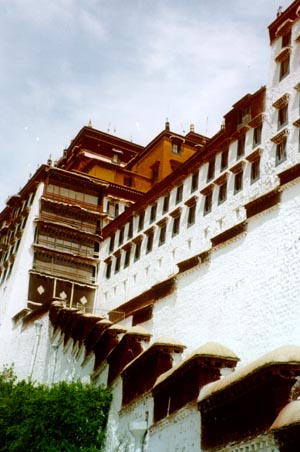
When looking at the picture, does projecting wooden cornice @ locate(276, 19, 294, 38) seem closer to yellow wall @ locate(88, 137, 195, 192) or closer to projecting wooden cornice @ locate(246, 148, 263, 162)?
projecting wooden cornice @ locate(246, 148, 263, 162)

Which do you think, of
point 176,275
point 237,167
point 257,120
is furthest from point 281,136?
point 176,275

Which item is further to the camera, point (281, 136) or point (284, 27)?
point (284, 27)

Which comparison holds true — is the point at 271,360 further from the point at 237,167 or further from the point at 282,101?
the point at 237,167

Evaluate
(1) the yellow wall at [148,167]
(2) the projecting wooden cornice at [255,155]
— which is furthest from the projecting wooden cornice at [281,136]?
(1) the yellow wall at [148,167]

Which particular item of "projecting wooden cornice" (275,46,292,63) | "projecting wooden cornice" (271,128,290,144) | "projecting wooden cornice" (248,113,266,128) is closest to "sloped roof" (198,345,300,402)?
"projecting wooden cornice" (271,128,290,144)

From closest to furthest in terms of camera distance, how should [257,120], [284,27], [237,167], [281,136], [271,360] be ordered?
[271,360], [281,136], [284,27], [257,120], [237,167]

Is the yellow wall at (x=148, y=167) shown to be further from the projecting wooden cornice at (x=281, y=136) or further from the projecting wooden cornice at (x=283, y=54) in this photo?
the projecting wooden cornice at (x=281, y=136)

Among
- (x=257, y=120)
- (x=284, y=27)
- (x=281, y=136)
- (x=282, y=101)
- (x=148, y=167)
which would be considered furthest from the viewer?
(x=148, y=167)

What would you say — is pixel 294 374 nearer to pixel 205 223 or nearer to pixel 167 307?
pixel 167 307


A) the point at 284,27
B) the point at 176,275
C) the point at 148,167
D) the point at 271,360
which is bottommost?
the point at 271,360

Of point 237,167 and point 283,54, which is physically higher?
point 283,54

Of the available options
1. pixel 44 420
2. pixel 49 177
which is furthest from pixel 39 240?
pixel 44 420

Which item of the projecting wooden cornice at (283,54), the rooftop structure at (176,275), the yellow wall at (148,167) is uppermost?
the yellow wall at (148,167)

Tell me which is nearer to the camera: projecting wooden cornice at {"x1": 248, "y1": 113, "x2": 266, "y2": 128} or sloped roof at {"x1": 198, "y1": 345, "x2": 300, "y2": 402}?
sloped roof at {"x1": 198, "y1": 345, "x2": 300, "y2": 402}
